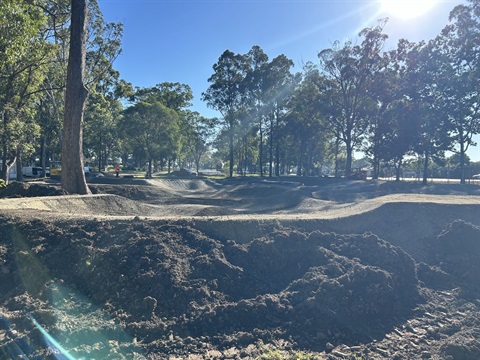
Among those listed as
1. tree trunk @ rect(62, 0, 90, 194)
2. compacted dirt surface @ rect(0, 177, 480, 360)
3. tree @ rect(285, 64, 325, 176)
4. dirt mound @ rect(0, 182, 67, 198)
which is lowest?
compacted dirt surface @ rect(0, 177, 480, 360)

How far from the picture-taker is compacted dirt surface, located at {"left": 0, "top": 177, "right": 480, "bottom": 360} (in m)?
4.27

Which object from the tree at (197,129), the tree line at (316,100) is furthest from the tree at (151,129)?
the tree at (197,129)

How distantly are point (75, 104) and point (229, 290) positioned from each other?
11.3 meters

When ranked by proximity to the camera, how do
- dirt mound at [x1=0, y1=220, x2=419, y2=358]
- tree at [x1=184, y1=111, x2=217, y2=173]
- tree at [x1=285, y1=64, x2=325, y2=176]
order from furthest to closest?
tree at [x1=184, y1=111, x2=217, y2=173] < tree at [x1=285, y1=64, x2=325, y2=176] < dirt mound at [x1=0, y1=220, x2=419, y2=358]

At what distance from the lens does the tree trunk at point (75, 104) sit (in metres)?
13.0

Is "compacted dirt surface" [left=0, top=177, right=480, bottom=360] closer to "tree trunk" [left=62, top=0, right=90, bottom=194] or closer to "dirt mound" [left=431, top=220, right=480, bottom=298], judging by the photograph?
"dirt mound" [left=431, top=220, right=480, bottom=298]

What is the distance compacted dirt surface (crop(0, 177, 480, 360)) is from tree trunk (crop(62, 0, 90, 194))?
5962 millimetres

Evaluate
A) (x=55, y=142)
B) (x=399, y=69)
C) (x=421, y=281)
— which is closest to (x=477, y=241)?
(x=421, y=281)

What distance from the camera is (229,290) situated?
5.54m

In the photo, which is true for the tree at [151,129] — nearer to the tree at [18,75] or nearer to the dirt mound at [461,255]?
the tree at [18,75]

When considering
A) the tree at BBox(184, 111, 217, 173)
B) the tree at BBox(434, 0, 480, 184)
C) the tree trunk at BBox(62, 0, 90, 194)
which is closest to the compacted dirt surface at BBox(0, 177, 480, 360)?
the tree trunk at BBox(62, 0, 90, 194)

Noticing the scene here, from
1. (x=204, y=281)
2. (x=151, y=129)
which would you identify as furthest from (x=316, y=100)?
(x=204, y=281)

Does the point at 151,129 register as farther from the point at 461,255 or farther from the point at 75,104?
the point at 461,255

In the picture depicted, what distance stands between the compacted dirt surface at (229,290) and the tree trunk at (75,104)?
5962 millimetres
